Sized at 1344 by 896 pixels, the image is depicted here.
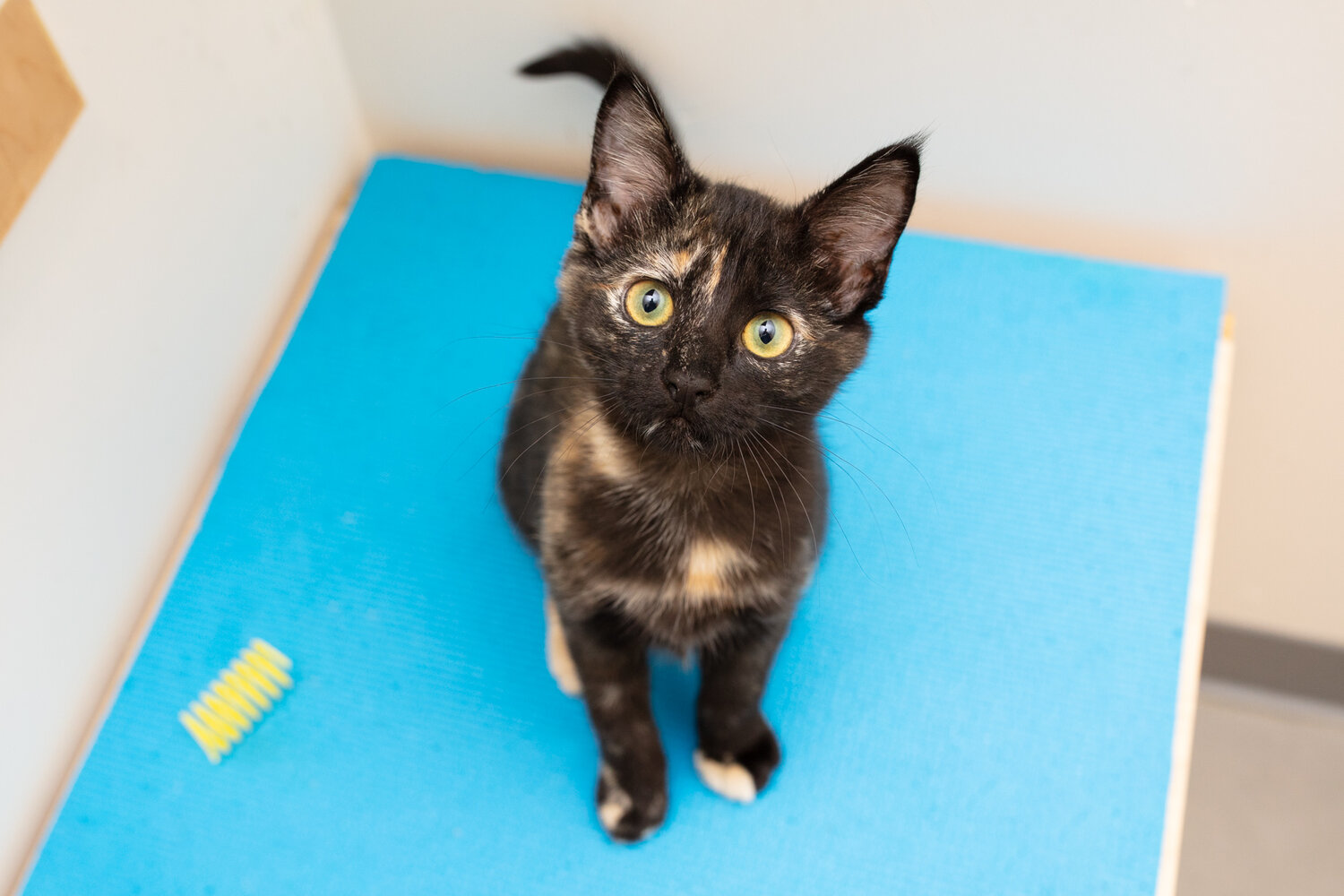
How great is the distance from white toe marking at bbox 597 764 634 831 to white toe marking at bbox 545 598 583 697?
0.45ft

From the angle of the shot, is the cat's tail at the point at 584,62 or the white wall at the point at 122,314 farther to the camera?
the cat's tail at the point at 584,62

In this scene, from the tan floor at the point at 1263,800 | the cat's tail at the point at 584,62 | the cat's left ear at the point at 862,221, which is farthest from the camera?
the tan floor at the point at 1263,800

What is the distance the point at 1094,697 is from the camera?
4.69 ft

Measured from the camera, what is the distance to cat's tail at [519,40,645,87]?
1545mm

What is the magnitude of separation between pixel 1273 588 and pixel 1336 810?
1.52ft

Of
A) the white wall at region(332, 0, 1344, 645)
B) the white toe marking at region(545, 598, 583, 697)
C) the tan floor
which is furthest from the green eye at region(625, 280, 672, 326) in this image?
the tan floor

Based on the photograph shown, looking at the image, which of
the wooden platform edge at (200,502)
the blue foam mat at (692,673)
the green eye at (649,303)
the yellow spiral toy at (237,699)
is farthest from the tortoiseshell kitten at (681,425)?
the wooden platform edge at (200,502)

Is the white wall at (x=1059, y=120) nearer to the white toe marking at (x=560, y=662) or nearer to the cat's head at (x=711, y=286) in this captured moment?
the cat's head at (x=711, y=286)

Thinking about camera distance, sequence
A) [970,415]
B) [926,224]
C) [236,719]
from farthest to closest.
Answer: [926,224], [970,415], [236,719]

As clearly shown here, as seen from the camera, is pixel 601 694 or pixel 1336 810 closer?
pixel 601 694

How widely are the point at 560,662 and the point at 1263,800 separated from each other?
1503mm

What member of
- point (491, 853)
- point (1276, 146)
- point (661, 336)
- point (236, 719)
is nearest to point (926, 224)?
point (1276, 146)

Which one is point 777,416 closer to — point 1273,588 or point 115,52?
point 115,52

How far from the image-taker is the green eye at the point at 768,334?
3.34ft
